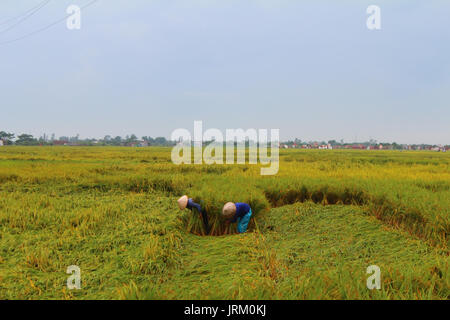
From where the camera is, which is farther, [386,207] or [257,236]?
[386,207]

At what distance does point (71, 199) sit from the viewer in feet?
14.4

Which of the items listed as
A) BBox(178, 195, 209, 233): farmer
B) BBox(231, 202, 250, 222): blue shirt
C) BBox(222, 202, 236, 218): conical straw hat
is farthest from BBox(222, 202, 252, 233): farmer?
BBox(178, 195, 209, 233): farmer

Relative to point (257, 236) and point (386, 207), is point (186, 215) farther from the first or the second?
point (386, 207)

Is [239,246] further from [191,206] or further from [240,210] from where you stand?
[191,206]

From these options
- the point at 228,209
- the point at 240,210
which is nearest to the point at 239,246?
the point at 228,209

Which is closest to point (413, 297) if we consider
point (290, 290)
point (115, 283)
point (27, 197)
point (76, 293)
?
point (290, 290)

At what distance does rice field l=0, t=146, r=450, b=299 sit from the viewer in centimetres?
148

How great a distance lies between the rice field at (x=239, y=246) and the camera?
58.4 inches

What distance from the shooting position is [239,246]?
93.7 inches

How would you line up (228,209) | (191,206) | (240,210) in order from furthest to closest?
(191,206)
(240,210)
(228,209)

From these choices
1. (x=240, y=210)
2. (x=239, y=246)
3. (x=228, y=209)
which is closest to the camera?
(x=239, y=246)

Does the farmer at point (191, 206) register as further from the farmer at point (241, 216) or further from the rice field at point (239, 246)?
the farmer at point (241, 216)

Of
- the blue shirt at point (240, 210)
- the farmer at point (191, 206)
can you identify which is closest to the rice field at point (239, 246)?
the farmer at point (191, 206)
